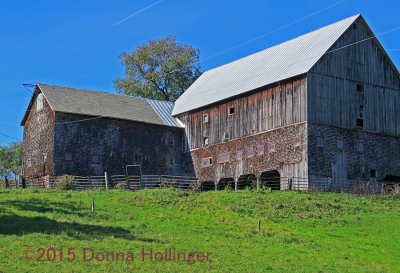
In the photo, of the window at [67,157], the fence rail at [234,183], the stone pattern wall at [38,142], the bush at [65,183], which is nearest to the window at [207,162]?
the fence rail at [234,183]

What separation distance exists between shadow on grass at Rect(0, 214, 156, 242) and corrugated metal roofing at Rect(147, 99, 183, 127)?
966 inches

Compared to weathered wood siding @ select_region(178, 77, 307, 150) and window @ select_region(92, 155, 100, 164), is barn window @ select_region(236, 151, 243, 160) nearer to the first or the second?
weathered wood siding @ select_region(178, 77, 307, 150)

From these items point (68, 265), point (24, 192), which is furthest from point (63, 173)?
point (68, 265)

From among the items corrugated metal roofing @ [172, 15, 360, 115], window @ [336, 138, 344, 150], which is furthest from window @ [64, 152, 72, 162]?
window @ [336, 138, 344, 150]

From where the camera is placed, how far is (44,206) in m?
30.1

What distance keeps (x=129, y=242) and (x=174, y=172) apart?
26030mm

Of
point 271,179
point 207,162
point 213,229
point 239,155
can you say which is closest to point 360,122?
point 271,179

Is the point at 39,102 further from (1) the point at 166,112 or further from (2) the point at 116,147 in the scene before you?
(1) the point at 166,112

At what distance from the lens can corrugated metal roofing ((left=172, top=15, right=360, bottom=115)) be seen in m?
41.2

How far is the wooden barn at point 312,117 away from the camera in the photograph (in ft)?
128

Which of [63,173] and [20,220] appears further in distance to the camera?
[63,173]

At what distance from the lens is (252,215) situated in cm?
3058

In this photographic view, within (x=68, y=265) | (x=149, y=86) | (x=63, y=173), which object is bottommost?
(x=68, y=265)

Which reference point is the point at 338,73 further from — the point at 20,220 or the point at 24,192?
the point at 20,220
